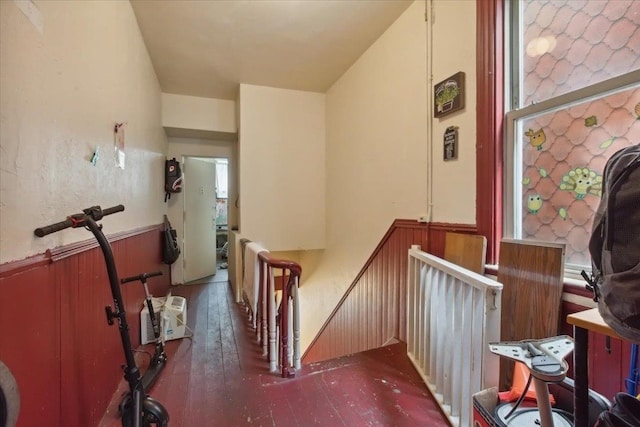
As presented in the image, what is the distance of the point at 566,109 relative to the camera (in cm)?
142

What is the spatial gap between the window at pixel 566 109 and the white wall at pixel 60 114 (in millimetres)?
2166

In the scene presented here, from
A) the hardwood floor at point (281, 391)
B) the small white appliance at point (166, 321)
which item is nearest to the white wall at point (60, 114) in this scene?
the small white appliance at point (166, 321)

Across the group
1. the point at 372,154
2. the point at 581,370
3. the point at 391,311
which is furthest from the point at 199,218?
the point at 581,370

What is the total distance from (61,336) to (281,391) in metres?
1.17

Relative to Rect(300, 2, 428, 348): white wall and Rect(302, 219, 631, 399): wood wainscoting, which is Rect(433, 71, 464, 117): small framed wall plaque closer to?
Rect(300, 2, 428, 348): white wall

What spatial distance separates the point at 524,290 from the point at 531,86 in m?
1.10

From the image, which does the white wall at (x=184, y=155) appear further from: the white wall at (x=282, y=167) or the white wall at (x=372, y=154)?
the white wall at (x=372, y=154)

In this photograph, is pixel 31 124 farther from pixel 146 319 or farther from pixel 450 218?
pixel 450 218

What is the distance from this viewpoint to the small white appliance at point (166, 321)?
2.44m

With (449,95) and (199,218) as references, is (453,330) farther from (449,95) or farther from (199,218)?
(199,218)

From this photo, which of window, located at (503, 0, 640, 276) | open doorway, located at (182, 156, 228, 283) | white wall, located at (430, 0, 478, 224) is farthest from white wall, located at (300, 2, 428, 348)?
open doorway, located at (182, 156, 228, 283)

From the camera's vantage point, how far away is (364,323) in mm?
2979

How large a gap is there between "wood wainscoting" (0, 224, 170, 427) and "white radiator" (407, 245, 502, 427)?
5.49 ft

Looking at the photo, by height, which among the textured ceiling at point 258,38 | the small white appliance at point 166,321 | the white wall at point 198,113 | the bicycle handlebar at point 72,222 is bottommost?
the small white appliance at point 166,321
